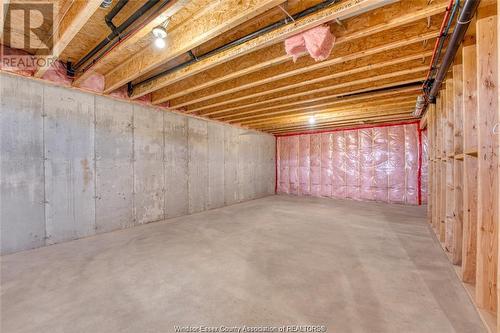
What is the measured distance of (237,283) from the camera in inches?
73.6

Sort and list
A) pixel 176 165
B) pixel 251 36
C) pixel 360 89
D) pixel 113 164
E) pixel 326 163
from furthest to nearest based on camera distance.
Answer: pixel 326 163
pixel 176 165
pixel 113 164
pixel 360 89
pixel 251 36

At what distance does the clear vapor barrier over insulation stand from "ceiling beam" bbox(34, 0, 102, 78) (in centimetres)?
639

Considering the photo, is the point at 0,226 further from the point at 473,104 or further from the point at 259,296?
the point at 473,104

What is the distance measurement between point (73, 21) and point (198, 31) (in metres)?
1.03

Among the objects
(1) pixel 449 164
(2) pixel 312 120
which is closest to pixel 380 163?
(2) pixel 312 120

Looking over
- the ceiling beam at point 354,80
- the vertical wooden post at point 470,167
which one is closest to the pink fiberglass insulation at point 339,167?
the ceiling beam at point 354,80

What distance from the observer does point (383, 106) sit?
429 cm

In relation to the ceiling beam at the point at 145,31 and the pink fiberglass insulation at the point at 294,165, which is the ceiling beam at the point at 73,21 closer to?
the ceiling beam at the point at 145,31

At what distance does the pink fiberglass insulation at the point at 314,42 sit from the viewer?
6.19 ft

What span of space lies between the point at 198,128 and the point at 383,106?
13.2ft

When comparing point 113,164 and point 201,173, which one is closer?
point 113,164

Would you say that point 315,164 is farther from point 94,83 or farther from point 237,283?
point 94,83

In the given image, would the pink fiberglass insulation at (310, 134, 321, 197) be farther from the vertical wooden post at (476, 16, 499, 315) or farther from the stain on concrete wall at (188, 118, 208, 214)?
the vertical wooden post at (476, 16, 499, 315)

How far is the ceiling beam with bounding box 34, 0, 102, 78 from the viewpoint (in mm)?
1619
